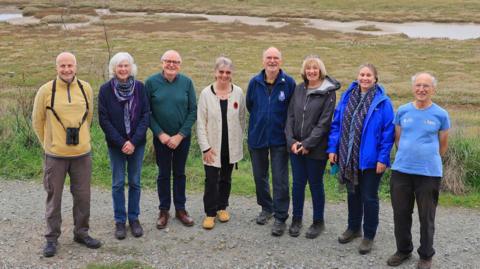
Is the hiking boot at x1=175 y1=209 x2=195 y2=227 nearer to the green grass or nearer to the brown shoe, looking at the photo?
the green grass

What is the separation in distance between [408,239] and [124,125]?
3.36 metres

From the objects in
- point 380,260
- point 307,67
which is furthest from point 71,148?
point 380,260

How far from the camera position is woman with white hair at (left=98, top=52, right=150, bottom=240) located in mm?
5914

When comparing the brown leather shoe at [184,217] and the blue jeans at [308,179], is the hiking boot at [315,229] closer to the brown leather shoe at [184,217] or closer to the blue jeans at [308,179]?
the blue jeans at [308,179]

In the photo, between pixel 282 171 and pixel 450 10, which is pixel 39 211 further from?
pixel 450 10

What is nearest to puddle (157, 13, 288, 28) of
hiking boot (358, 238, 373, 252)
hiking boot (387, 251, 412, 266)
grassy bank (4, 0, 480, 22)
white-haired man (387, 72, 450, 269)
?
grassy bank (4, 0, 480, 22)

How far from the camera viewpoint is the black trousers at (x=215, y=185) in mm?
6570

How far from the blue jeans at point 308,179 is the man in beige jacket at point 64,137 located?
7.72ft

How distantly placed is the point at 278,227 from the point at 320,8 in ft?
192

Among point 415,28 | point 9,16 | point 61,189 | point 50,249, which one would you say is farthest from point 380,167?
point 9,16

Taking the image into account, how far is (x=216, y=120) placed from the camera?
250 inches

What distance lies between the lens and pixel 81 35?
38.7 m

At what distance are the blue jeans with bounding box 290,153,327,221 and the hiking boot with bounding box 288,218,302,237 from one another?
0.05m

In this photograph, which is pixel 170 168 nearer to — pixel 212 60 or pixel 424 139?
pixel 424 139
